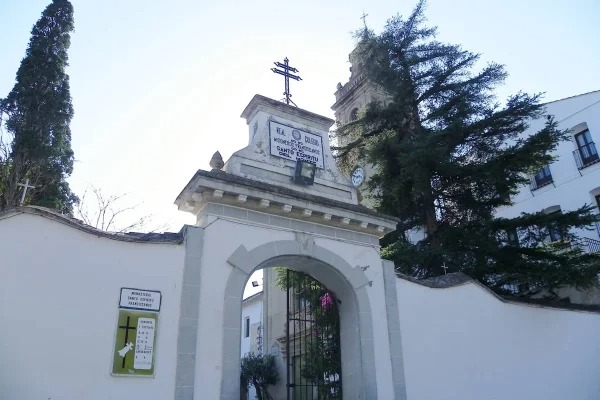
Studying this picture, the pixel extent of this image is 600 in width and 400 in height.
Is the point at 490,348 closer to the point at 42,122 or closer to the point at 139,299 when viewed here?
the point at 139,299

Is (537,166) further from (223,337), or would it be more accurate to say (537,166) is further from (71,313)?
(71,313)

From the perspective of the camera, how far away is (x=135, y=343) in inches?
241

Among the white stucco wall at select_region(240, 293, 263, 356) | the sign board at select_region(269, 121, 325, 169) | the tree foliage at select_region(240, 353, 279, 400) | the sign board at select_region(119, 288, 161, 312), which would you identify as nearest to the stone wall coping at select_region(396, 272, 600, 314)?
the sign board at select_region(269, 121, 325, 169)

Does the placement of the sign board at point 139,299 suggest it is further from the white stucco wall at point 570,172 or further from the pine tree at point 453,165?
the white stucco wall at point 570,172

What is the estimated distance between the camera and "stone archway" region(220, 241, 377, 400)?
280 inches

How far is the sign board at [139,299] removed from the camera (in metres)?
6.27

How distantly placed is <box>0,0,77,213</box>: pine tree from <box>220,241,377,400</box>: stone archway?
13.1 meters

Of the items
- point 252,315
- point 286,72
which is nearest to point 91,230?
point 286,72

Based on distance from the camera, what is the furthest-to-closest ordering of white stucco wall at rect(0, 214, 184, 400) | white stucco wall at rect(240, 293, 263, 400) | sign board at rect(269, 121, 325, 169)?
white stucco wall at rect(240, 293, 263, 400) < sign board at rect(269, 121, 325, 169) < white stucco wall at rect(0, 214, 184, 400)

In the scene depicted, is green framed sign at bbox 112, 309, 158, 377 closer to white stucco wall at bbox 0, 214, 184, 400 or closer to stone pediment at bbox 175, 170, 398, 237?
white stucco wall at bbox 0, 214, 184, 400

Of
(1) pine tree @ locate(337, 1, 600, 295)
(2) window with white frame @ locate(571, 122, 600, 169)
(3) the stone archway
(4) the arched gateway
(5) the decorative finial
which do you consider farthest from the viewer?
(2) window with white frame @ locate(571, 122, 600, 169)

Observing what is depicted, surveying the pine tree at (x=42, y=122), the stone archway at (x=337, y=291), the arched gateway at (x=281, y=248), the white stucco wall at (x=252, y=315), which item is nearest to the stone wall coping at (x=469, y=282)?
the arched gateway at (x=281, y=248)

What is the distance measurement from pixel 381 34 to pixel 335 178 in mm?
7043

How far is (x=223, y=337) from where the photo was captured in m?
6.73
